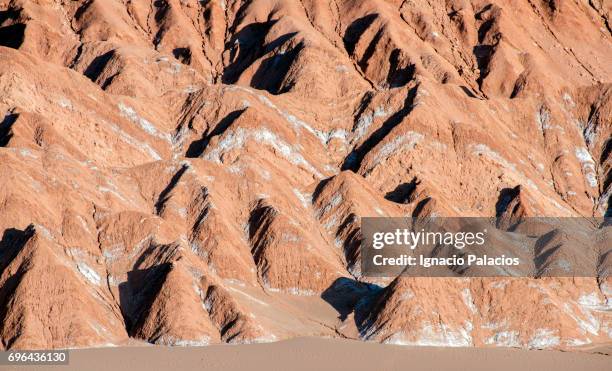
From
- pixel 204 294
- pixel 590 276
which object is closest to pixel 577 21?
pixel 590 276

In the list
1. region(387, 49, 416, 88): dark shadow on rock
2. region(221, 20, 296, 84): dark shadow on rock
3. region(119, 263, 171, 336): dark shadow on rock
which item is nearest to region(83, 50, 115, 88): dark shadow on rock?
region(221, 20, 296, 84): dark shadow on rock

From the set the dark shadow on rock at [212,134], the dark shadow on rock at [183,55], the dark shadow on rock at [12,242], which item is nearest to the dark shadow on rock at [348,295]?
the dark shadow on rock at [212,134]

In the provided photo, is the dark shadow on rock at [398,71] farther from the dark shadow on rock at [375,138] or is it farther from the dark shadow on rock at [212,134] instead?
the dark shadow on rock at [212,134]

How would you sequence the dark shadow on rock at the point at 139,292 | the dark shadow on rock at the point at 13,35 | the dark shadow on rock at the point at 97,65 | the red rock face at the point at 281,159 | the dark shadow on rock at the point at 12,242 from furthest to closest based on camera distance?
the dark shadow on rock at the point at 13,35, the dark shadow on rock at the point at 97,65, the red rock face at the point at 281,159, the dark shadow on rock at the point at 139,292, the dark shadow on rock at the point at 12,242

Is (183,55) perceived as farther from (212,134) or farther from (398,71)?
(212,134)

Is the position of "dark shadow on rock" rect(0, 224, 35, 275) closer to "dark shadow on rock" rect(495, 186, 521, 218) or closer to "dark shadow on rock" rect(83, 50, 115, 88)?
"dark shadow on rock" rect(83, 50, 115, 88)

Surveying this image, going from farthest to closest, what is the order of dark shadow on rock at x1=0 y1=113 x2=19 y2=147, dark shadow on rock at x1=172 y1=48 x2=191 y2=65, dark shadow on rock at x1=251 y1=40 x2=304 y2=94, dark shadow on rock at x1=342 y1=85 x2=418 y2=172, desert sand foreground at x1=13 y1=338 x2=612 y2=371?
dark shadow on rock at x1=172 y1=48 x2=191 y2=65 → dark shadow on rock at x1=251 y1=40 x2=304 y2=94 → dark shadow on rock at x1=342 y1=85 x2=418 y2=172 → dark shadow on rock at x1=0 y1=113 x2=19 y2=147 → desert sand foreground at x1=13 y1=338 x2=612 y2=371

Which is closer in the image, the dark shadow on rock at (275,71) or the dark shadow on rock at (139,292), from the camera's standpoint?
the dark shadow on rock at (139,292)
